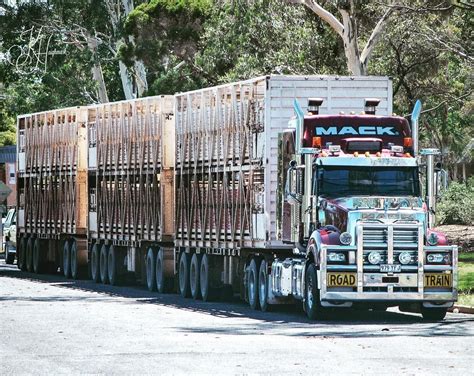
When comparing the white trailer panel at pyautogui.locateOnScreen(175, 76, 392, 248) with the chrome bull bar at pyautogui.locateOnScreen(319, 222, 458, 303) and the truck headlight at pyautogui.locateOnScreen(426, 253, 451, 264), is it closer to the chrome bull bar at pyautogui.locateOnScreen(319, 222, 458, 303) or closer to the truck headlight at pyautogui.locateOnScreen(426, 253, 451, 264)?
the chrome bull bar at pyautogui.locateOnScreen(319, 222, 458, 303)

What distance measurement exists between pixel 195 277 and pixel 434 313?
834 centimetres

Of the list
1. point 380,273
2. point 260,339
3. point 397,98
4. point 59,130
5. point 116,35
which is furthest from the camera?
point 116,35

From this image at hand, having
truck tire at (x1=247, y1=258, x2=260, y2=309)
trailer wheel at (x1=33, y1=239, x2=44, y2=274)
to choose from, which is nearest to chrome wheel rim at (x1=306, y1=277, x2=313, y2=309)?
truck tire at (x1=247, y1=258, x2=260, y2=309)

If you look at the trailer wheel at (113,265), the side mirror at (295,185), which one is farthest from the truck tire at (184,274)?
the side mirror at (295,185)

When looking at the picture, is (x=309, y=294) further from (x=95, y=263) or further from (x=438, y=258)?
(x=95, y=263)

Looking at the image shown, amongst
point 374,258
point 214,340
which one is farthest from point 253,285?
point 214,340

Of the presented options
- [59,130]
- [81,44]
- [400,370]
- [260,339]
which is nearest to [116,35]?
[81,44]

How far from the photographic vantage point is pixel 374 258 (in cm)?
2508

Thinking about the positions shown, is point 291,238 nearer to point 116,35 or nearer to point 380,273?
point 380,273

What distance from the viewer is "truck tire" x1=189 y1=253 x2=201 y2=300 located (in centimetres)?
3288

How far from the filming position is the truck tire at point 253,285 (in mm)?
29172

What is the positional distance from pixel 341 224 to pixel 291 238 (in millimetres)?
1911

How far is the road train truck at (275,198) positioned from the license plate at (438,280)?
23mm

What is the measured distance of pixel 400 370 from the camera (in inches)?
663
